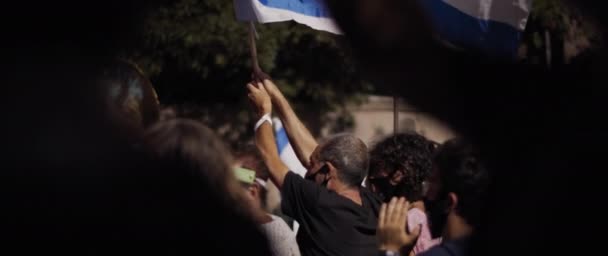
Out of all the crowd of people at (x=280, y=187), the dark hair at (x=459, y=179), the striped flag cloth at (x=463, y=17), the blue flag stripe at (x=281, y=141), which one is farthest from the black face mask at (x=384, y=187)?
the blue flag stripe at (x=281, y=141)

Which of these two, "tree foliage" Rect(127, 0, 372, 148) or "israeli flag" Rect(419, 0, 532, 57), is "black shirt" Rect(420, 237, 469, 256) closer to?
"israeli flag" Rect(419, 0, 532, 57)

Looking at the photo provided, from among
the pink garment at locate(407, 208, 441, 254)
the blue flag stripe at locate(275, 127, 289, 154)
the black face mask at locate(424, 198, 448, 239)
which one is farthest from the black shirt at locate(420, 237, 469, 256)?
the blue flag stripe at locate(275, 127, 289, 154)

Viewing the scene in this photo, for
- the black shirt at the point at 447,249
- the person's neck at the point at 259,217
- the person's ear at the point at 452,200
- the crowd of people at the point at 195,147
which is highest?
the crowd of people at the point at 195,147

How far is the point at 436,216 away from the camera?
131 inches

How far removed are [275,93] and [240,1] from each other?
52cm

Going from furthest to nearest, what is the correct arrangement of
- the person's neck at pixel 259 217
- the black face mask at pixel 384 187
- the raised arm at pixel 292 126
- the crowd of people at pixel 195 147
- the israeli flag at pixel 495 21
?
the black face mask at pixel 384 187
the raised arm at pixel 292 126
the israeli flag at pixel 495 21
the person's neck at pixel 259 217
the crowd of people at pixel 195 147

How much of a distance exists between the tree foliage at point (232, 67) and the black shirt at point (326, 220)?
23.4ft

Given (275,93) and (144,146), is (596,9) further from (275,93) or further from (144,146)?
(275,93)

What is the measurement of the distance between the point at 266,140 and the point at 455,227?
1409mm

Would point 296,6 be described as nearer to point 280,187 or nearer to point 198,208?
point 280,187

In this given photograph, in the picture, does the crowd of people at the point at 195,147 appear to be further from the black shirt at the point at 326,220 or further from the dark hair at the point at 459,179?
the black shirt at the point at 326,220

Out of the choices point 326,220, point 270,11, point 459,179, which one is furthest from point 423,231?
point 270,11

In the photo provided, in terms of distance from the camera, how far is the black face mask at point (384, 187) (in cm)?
425

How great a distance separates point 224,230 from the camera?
106 cm
